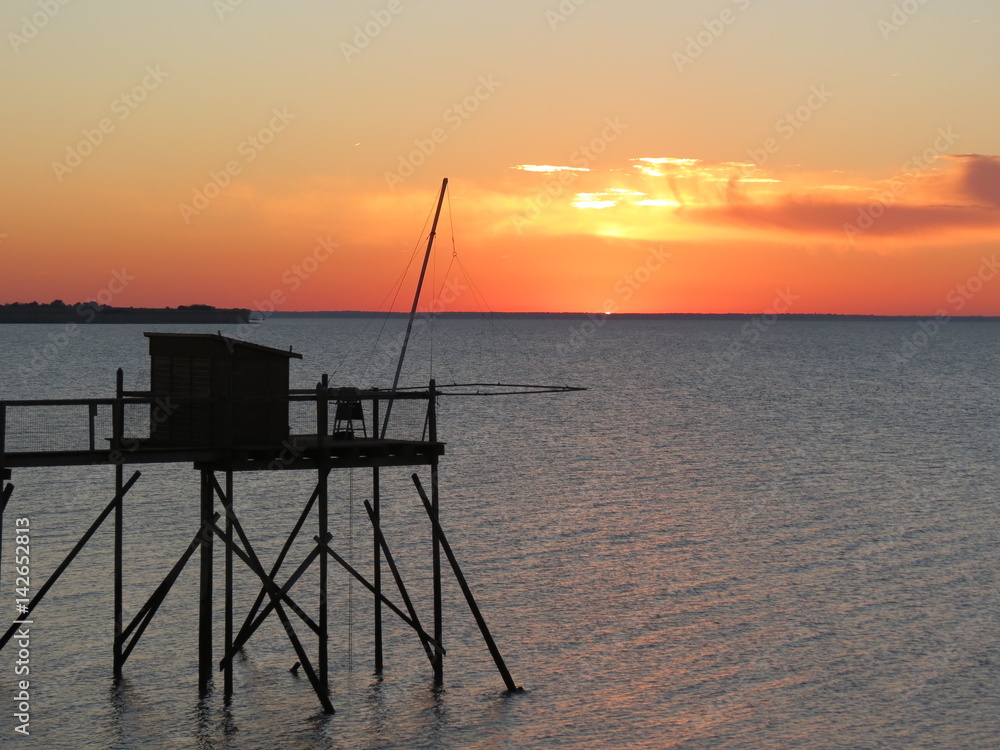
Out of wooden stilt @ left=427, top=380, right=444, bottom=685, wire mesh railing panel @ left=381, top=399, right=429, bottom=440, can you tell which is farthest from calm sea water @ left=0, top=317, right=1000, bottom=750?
wire mesh railing panel @ left=381, top=399, right=429, bottom=440

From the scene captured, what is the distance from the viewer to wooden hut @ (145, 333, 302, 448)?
2752 centimetres

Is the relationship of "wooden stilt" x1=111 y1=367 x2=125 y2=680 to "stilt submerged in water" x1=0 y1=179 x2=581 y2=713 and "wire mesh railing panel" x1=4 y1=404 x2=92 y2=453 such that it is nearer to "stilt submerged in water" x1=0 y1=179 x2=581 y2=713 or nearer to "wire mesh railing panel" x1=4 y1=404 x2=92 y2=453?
"stilt submerged in water" x1=0 y1=179 x2=581 y2=713

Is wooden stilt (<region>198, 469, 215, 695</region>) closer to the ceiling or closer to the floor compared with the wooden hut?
closer to the floor

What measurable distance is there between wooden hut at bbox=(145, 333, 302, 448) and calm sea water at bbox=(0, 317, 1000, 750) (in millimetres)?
6173

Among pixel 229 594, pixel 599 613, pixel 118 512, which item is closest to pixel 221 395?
pixel 118 512

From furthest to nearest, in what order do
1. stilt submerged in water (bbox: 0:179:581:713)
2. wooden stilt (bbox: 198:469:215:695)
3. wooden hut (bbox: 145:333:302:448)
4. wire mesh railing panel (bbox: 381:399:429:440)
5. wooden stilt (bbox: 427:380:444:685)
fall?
wire mesh railing panel (bbox: 381:399:429:440), wooden stilt (bbox: 427:380:444:685), wooden stilt (bbox: 198:469:215:695), wooden hut (bbox: 145:333:302:448), stilt submerged in water (bbox: 0:179:581:713)

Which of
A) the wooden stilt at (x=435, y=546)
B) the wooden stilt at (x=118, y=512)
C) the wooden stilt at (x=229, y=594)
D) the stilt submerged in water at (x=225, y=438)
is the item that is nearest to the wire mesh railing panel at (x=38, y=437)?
the stilt submerged in water at (x=225, y=438)

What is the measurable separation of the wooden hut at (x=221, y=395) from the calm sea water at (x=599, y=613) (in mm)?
6173

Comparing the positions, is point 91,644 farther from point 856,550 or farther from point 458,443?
point 458,443

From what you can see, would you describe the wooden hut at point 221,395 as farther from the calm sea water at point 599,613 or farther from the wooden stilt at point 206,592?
the calm sea water at point 599,613

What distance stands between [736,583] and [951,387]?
121 meters

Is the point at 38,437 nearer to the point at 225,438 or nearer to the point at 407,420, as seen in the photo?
the point at 225,438

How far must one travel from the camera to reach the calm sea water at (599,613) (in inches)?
1107

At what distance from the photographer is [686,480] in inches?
2719
